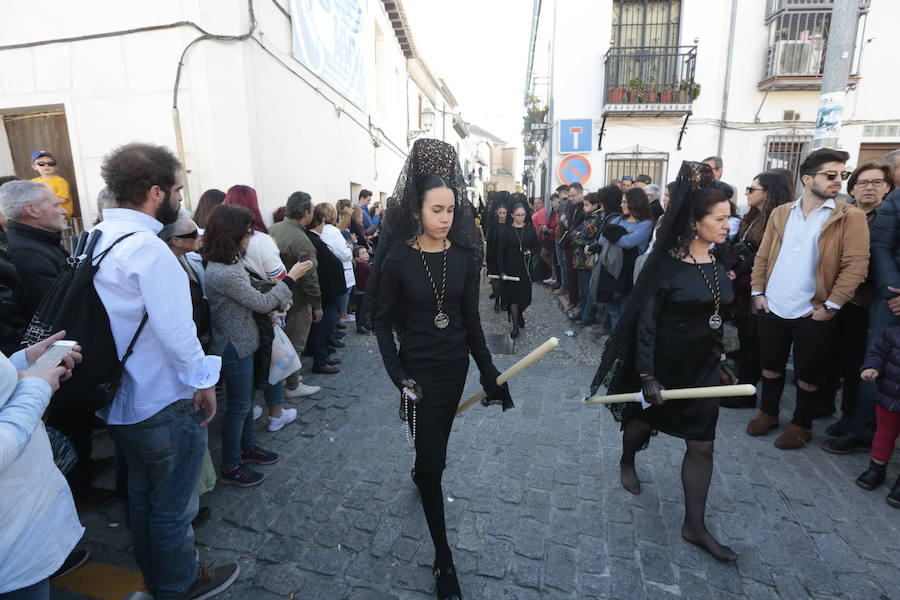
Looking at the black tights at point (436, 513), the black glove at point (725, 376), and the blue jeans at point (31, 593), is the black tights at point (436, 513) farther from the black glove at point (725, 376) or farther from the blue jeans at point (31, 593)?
the black glove at point (725, 376)

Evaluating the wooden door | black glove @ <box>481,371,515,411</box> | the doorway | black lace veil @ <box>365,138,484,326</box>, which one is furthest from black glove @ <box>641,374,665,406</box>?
the wooden door

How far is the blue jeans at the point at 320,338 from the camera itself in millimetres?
5469

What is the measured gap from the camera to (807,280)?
3609 millimetres

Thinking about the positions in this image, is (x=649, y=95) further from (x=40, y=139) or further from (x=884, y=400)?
(x=40, y=139)

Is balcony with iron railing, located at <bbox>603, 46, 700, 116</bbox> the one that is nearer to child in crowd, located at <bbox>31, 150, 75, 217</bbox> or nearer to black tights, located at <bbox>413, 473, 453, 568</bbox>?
child in crowd, located at <bbox>31, 150, 75, 217</bbox>

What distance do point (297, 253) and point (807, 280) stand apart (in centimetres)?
454

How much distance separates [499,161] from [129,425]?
200ft

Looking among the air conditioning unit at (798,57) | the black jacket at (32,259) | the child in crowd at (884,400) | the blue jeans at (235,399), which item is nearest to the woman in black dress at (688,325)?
the child in crowd at (884,400)

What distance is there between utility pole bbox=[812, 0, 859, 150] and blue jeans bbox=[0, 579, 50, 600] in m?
7.39

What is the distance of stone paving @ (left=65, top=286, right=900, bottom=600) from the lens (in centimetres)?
246

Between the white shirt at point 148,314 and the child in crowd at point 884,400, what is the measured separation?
4.05 m

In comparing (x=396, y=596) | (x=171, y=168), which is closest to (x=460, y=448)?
(x=396, y=596)

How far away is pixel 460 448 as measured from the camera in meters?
3.77

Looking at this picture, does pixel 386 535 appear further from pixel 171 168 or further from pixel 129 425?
pixel 171 168
